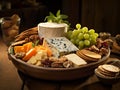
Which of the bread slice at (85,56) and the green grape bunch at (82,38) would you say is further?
the green grape bunch at (82,38)

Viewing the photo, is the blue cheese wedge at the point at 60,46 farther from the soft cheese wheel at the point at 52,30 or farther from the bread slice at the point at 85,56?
the soft cheese wheel at the point at 52,30

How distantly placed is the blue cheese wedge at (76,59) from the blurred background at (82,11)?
2064 millimetres

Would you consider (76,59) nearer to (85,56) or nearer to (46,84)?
(85,56)

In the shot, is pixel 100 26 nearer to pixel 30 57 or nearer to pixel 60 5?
pixel 60 5

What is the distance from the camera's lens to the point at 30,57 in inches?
50.6

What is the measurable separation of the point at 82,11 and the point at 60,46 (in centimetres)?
211

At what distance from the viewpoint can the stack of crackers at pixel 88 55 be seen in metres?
1.25

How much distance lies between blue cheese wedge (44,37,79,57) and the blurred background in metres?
1.90

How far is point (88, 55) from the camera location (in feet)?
4.13

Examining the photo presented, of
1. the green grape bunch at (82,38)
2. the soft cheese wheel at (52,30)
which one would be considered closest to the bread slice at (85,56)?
the green grape bunch at (82,38)

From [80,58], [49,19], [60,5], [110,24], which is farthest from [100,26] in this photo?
[80,58]

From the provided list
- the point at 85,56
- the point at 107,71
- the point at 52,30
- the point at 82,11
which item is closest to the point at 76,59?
the point at 85,56

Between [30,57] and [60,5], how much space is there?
2.61 meters

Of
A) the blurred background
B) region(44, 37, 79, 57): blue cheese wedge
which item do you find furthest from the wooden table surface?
the blurred background
